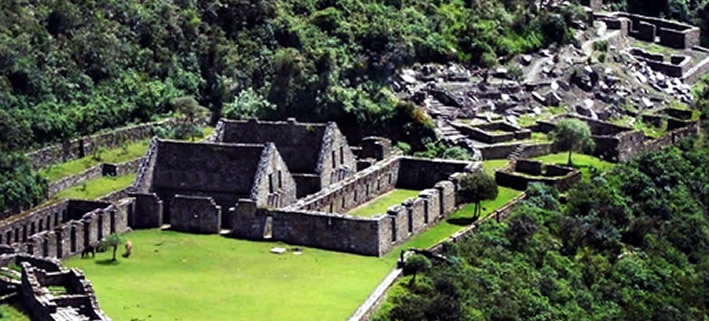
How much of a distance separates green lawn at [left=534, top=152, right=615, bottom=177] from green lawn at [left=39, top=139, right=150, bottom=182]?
19.4 meters

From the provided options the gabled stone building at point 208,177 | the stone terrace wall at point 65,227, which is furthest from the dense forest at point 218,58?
the gabled stone building at point 208,177

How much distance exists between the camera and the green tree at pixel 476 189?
8538 centimetres

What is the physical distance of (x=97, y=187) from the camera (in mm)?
86375

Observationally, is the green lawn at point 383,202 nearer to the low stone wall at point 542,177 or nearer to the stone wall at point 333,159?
the stone wall at point 333,159

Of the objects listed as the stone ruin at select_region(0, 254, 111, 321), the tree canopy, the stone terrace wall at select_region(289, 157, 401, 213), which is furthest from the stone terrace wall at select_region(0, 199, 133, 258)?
the tree canopy

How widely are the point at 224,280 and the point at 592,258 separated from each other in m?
20.4

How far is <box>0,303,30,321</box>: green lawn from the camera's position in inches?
2586

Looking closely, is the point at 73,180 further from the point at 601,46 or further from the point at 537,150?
the point at 601,46

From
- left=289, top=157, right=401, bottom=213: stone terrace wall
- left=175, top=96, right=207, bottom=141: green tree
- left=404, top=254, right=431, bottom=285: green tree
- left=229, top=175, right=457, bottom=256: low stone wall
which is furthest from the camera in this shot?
left=175, top=96, right=207, bottom=141: green tree

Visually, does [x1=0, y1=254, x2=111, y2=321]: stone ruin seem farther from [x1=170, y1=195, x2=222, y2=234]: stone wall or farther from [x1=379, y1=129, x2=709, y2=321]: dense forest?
[x1=379, y1=129, x2=709, y2=321]: dense forest

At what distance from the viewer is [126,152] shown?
9306 centimetres

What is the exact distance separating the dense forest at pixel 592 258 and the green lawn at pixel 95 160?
726 inches

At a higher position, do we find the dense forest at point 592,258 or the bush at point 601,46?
the bush at point 601,46

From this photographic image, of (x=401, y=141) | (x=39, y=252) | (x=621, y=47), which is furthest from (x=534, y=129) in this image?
(x=39, y=252)
